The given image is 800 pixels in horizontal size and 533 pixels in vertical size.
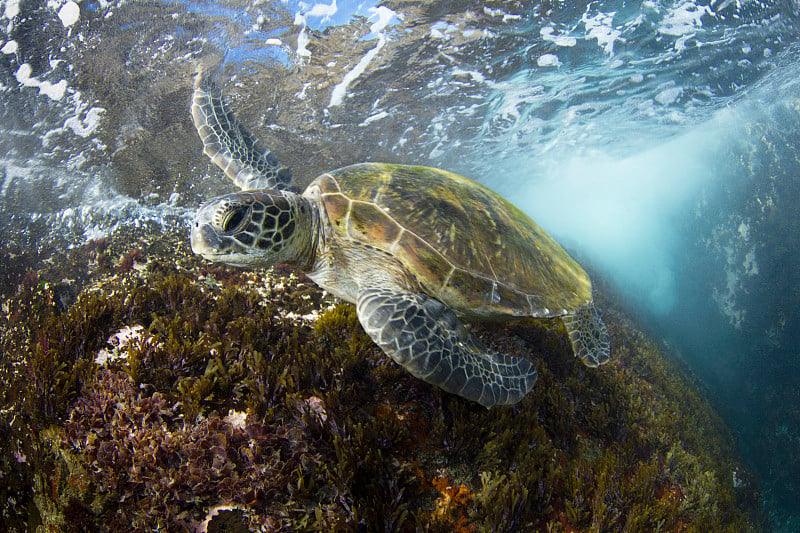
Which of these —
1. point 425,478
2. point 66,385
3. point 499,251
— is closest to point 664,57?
point 499,251

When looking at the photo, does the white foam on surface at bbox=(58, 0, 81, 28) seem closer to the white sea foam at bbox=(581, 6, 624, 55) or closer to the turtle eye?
the turtle eye

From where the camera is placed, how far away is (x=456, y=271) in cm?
270

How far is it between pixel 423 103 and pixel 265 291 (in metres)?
10.1

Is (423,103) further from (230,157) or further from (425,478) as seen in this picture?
(425,478)

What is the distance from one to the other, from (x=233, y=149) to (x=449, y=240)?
3.63 meters

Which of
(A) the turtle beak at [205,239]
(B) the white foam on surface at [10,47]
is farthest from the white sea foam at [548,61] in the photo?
(B) the white foam on surface at [10,47]

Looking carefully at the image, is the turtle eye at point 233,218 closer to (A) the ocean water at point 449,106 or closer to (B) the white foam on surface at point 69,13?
(A) the ocean water at point 449,106

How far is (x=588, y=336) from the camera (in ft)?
11.5

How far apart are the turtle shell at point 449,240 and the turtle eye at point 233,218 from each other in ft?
2.43

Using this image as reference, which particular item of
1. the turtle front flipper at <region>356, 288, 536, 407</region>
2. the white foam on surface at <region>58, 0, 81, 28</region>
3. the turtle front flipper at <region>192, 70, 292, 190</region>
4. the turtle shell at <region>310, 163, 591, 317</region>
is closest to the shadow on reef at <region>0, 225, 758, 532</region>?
the turtle front flipper at <region>356, 288, 536, 407</region>

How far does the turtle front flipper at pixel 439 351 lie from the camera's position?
2.05 m

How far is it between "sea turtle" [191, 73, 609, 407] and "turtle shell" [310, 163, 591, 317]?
0.4 inches

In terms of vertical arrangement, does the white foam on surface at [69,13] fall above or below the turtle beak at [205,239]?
above

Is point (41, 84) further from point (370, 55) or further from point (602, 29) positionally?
point (602, 29)
